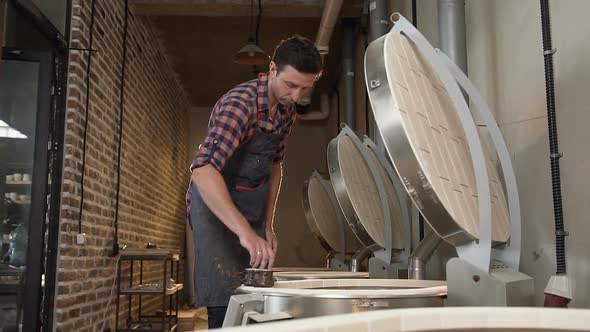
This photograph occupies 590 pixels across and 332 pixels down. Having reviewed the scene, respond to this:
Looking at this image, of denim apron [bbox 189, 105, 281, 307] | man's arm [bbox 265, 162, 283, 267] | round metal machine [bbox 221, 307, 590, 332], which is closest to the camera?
round metal machine [bbox 221, 307, 590, 332]

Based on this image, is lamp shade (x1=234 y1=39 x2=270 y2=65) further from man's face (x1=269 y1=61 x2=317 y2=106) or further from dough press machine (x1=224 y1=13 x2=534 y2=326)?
dough press machine (x1=224 y1=13 x2=534 y2=326)

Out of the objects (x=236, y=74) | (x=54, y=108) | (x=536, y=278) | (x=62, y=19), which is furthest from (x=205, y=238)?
(x=236, y=74)

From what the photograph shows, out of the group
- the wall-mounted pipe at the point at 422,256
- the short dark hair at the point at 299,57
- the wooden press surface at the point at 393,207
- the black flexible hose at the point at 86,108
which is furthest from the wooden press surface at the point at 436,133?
the black flexible hose at the point at 86,108

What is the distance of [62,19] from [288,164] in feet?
19.7

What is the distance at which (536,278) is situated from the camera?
1854 mm

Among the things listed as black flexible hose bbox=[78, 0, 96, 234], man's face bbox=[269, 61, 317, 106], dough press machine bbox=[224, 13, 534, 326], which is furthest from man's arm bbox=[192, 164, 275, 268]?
black flexible hose bbox=[78, 0, 96, 234]

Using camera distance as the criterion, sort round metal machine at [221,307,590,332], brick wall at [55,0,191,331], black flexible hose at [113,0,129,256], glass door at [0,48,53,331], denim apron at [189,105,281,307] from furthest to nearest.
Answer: black flexible hose at [113,0,129,256]
brick wall at [55,0,191,331]
glass door at [0,48,53,331]
denim apron at [189,105,281,307]
round metal machine at [221,307,590,332]

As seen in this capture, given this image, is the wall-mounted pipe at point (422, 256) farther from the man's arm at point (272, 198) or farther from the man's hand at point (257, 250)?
the man's hand at point (257, 250)

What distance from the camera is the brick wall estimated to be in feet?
11.7

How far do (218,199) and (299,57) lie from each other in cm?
50

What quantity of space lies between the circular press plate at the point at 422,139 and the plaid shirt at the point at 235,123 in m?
0.55

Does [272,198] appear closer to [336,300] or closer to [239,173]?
[239,173]

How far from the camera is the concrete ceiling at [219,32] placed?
5383 mm

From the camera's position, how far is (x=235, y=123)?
5.57 ft
